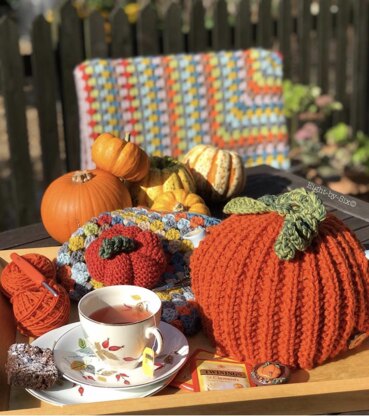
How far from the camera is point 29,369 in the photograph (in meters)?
0.93

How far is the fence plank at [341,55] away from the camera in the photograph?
13.5 feet

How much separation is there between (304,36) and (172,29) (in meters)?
1.05

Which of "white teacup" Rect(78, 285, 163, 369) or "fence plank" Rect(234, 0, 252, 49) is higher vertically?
"fence plank" Rect(234, 0, 252, 49)

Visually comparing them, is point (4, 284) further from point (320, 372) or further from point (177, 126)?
point (177, 126)

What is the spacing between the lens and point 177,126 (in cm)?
278

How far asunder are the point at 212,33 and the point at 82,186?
2159 millimetres

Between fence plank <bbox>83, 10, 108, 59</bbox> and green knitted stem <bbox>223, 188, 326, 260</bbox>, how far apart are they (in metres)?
2.26

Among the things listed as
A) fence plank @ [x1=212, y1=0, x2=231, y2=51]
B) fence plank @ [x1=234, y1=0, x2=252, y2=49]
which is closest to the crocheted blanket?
fence plank @ [x1=212, y1=0, x2=231, y2=51]

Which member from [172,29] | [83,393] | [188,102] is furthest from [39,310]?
[172,29]

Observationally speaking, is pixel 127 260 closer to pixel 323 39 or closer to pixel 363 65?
pixel 323 39

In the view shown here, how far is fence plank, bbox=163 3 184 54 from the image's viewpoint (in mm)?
3291

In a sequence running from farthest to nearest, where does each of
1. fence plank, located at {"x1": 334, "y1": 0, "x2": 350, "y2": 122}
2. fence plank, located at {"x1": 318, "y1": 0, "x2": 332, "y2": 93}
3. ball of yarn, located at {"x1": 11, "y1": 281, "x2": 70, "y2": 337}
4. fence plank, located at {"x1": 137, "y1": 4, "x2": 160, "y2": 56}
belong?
fence plank, located at {"x1": 334, "y1": 0, "x2": 350, "y2": 122}
fence plank, located at {"x1": 318, "y1": 0, "x2": 332, "y2": 93}
fence plank, located at {"x1": 137, "y1": 4, "x2": 160, "y2": 56}
ball of yarn, located at {"x1": 11, "y1": 281, "x2": 70, "y2": 337}

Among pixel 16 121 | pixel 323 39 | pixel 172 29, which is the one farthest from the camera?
pixel 323 39

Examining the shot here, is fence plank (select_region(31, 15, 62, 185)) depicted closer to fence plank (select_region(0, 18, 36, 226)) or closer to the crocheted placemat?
fence plank (select_region(0, 18, 36, 226))
